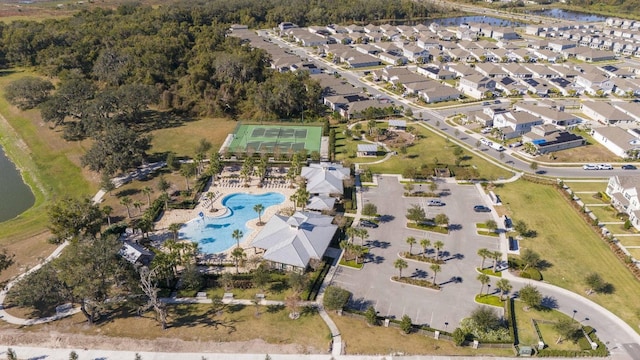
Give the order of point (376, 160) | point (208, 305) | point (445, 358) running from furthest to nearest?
point (376, 160)
point (208, 305)
point (445, 358)

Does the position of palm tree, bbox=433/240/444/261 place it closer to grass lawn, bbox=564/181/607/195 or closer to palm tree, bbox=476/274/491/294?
palm tree, bbox=476/274/491/294

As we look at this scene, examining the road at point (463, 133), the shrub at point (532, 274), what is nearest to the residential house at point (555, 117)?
the road at point (463, 133)

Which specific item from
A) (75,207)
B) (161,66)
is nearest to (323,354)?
(75,207)

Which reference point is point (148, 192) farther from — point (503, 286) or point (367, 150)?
point (503, 286)

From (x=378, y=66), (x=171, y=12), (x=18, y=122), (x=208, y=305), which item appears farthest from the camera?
(x=171, y=12)

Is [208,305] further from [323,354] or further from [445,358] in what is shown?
[445,358]

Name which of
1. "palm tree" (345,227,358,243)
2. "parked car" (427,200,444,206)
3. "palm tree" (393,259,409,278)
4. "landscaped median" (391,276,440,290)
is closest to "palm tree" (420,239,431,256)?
"palm tree" (393,259,409,278)
